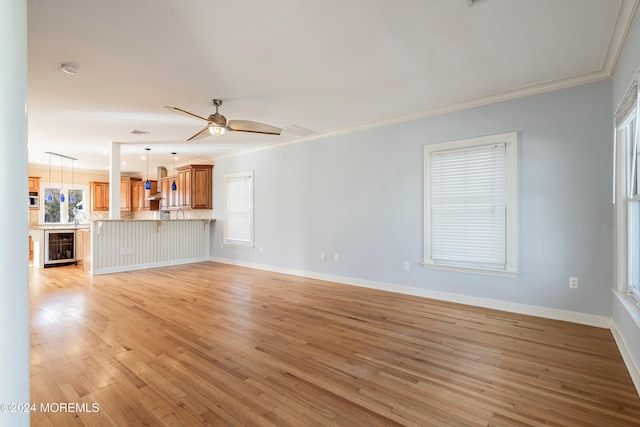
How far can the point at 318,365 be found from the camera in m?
2.42

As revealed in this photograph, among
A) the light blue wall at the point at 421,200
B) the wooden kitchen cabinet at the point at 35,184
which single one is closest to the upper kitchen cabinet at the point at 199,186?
the light blue wall at the point at 421,200

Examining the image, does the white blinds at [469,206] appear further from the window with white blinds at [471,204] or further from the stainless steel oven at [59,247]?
the stainless steel oven at [59,247]

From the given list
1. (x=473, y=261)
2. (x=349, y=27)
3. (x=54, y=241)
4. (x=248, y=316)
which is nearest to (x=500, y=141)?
(x=473, y=261)

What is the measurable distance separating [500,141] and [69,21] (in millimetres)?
4422

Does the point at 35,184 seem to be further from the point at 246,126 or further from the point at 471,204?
the point at 471,204

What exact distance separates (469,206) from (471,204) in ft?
0.12

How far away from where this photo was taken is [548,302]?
352 cm

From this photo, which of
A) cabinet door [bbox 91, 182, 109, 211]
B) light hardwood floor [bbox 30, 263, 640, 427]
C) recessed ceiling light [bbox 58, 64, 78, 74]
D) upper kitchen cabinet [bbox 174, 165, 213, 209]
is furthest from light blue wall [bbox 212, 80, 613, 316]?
cabinet door [bbox 91, 182, 109, 211]

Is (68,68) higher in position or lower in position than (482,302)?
higher

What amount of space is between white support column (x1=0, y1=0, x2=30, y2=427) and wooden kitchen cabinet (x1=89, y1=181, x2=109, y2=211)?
1106 cm

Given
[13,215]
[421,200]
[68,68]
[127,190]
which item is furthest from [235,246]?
[13,215]

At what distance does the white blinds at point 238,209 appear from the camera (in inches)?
277

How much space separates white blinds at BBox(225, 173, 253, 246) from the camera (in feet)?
23.1

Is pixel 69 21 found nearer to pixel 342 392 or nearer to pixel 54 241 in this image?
pixel 342 392
